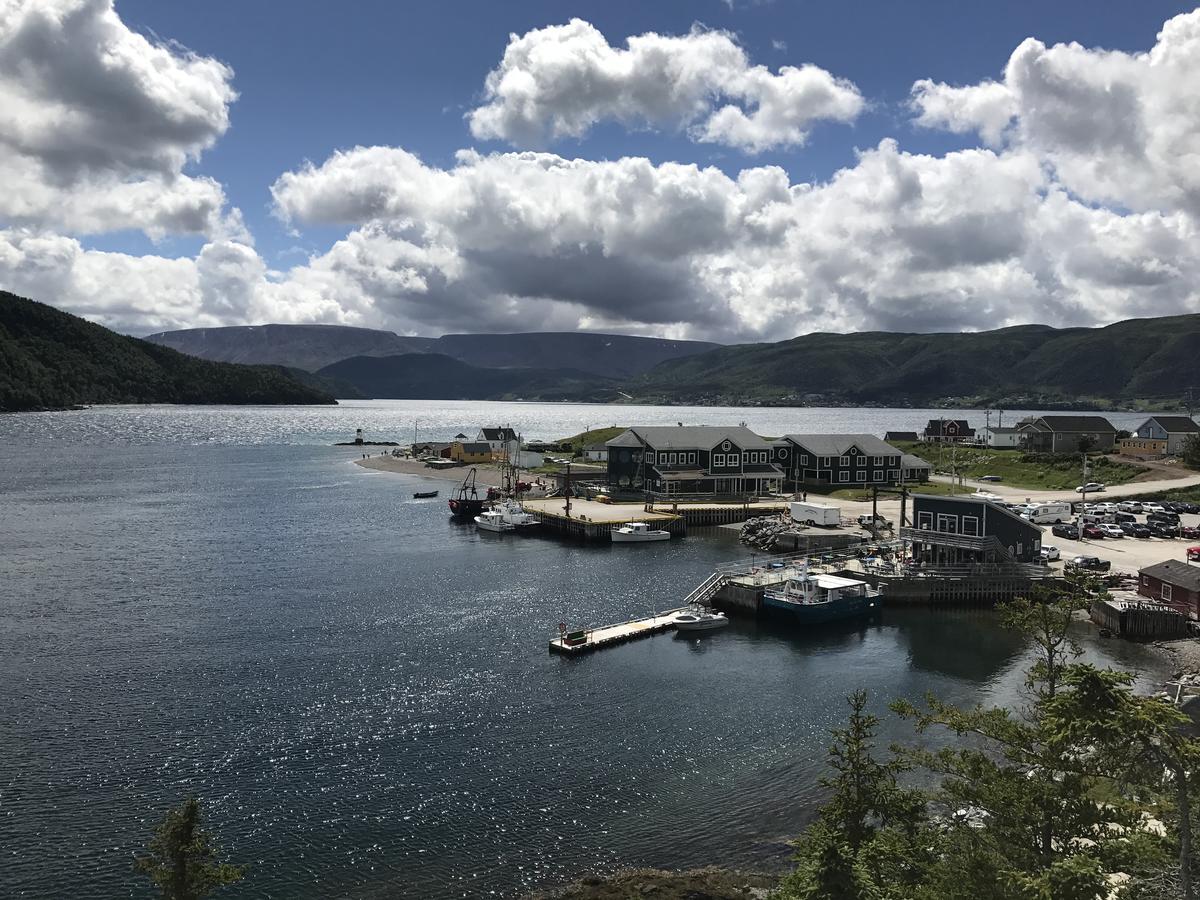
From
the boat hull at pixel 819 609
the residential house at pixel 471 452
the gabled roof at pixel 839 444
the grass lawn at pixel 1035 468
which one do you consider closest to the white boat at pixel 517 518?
the boat hull at pixel 819 609

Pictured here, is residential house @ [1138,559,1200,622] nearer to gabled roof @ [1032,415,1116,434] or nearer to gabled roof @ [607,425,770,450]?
gabled roof @ [607,425,770,450]

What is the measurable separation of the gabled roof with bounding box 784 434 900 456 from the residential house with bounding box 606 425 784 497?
585 cm

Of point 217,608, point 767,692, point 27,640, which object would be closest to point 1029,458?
point 767,692

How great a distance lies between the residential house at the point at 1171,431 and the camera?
133125 millimetres

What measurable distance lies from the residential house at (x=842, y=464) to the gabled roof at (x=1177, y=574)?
55979 mm

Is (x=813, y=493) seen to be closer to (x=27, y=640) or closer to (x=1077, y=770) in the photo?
(x=27, y=640)

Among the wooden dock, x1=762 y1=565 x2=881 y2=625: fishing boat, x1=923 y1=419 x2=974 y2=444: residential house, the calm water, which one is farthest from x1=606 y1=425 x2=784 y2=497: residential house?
x1=923 y1=419 x2=974 y2=444: residential house

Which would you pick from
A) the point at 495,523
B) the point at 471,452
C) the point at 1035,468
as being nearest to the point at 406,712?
the point at 495,523

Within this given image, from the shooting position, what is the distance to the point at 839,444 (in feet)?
377

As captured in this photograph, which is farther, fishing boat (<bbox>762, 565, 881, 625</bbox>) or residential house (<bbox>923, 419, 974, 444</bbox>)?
residential house (<bbox>923, 419, 974, 444</bbox>)

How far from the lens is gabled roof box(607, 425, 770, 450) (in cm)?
10906

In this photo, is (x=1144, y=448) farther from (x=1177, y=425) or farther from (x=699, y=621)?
(x=699, y=621)

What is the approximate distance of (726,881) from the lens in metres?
26.0

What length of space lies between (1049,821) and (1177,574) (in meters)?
50.6
